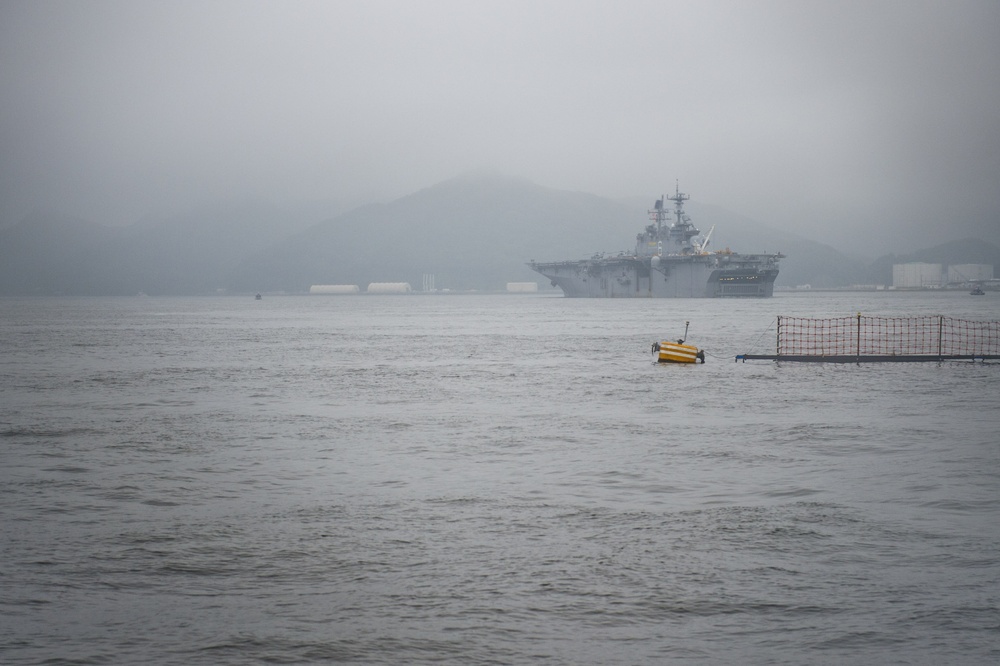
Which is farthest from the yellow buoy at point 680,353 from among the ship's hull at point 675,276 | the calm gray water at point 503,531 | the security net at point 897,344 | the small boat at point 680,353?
the ship's hull at point 675,276

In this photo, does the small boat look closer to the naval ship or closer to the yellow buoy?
the yellow buoy

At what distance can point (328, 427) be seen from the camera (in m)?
21.4

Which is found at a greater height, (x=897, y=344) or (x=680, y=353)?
(x=680, y=353)

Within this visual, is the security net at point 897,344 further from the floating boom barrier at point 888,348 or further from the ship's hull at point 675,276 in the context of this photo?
the ship's hull at point 675,276

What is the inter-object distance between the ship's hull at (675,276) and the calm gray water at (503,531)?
139128 millimetres

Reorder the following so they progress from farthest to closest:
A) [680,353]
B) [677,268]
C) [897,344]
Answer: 1. [677,268]
2. [897,344]
3. [680,353]

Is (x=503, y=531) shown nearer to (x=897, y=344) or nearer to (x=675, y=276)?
(x=897, y=344)

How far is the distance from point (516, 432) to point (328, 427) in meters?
4.44

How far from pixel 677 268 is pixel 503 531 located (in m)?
158

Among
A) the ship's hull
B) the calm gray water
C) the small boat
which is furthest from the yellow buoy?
the ship's hull

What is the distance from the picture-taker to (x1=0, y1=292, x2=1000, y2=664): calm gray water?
7777 mm

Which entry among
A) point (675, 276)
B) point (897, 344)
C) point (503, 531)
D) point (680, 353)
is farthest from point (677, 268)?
point (503, 531)

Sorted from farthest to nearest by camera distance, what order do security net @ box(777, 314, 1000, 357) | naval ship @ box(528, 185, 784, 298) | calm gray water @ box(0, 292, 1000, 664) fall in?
naval ship @ box(528, 185, 784, 298) → security net @ box(777, 314, 1000, 357) → calm gray water @ box(0, 292, 1000, 664)

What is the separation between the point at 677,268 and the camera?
16588 cm
